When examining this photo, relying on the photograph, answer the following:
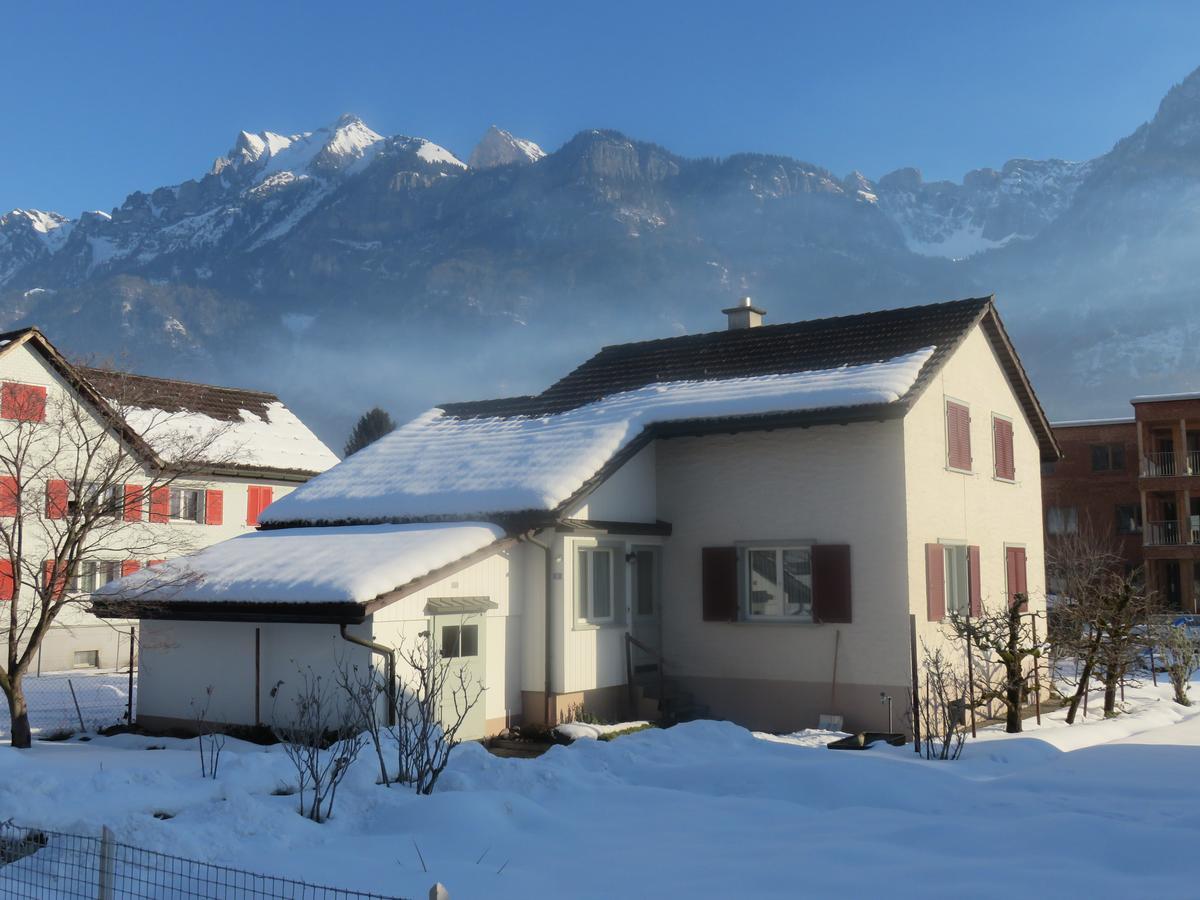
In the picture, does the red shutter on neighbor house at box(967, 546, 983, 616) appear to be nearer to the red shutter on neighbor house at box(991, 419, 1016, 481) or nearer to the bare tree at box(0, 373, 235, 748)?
the red shutter on neighbor house at box(991, 419, 1016, 481)

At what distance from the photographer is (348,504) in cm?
2022

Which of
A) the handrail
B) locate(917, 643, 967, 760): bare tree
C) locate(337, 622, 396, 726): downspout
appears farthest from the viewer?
the handrail

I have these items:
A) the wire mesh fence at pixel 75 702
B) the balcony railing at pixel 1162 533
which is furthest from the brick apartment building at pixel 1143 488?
the wire mesh fence at pixel 75 702

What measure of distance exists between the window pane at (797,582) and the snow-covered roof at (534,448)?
2366 mm

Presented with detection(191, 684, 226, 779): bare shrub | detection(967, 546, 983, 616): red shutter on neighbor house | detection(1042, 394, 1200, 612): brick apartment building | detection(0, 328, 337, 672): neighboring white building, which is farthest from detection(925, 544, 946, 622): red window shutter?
detection(1042, 394, 1200, 612): brick apartment building

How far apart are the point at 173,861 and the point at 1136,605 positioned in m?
16.4

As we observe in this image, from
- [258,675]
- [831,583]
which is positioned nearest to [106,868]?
[258,675]

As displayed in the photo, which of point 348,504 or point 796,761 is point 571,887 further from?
point 348,504

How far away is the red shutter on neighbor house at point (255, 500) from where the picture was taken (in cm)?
3309

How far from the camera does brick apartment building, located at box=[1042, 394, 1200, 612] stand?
46.1 meters

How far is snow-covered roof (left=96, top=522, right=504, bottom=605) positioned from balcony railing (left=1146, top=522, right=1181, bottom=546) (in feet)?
125

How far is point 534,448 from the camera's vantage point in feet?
64.7

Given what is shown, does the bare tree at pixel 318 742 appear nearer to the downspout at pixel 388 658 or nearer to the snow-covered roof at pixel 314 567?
the downspout at pixel 388 658

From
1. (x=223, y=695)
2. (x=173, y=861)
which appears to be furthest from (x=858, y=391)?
(x=173, y=861)
